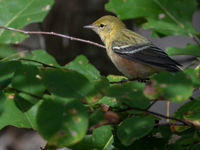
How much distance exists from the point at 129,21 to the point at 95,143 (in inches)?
156

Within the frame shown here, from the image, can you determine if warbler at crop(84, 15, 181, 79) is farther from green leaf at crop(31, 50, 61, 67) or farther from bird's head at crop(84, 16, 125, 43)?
green leaf at crop(31, 50, 61, 67)

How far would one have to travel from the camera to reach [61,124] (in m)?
0.96

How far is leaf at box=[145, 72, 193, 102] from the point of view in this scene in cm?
101

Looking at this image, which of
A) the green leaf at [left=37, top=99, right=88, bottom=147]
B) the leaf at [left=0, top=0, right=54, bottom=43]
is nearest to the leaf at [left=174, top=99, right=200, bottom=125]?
the green leaf at [left=37, top=99, right=88, bottom=147]

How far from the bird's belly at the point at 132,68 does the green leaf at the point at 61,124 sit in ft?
5.18

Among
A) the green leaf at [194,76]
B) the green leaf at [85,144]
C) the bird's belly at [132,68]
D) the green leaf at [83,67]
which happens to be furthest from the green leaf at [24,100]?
the bird's belly at [132,68]

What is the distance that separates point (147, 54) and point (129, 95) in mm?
1580

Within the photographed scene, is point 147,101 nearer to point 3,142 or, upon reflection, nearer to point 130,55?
point 130,55

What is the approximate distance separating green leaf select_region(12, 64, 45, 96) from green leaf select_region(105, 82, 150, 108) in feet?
0.90

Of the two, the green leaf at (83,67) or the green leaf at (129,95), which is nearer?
the green leaf at (129,95)

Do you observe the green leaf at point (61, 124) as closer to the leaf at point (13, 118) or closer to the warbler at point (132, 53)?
the leaf at point (13, 118)

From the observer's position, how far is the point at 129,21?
5.34m

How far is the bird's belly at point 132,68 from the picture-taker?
8.29 ft

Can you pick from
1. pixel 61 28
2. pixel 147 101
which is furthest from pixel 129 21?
pixel 147 101
